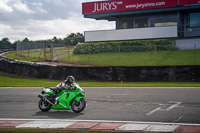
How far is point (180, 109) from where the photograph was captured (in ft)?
38.8

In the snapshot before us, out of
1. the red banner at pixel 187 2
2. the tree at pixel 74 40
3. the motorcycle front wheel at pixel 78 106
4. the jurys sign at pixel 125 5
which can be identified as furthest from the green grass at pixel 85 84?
the tree at pixel 74 40

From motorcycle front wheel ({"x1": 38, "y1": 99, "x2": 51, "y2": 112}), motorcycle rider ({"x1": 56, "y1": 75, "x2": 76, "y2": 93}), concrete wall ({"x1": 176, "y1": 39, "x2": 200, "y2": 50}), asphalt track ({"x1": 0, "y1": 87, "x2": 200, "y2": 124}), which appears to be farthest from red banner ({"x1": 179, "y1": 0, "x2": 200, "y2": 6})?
motorcycle front wheel ({"x1": 38, "y1": 99, "x2": 51, "y2": 112})

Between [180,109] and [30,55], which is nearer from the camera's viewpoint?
[180,109]

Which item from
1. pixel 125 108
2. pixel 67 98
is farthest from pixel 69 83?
pixel 125 108

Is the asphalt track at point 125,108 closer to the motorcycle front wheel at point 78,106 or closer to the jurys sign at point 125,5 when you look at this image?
the motorcycle front wheel at point 78,106

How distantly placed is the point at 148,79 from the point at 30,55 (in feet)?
66.0

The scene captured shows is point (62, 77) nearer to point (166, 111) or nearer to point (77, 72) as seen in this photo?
point (77, 72)

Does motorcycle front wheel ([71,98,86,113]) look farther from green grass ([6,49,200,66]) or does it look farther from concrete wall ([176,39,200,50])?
concrete wall ([176,39,200,50])

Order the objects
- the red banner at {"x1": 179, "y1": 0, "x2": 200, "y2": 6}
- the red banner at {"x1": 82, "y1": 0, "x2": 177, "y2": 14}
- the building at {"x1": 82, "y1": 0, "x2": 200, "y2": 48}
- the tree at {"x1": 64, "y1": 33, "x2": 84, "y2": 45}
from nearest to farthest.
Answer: the red banner at {"x1": 179, "y1": 0, "x2": 200, "y2": 6}, the building at {"x1": 82, "y1": 0, "x2": 200, "y2": 48}, the red banner at {"x1": 82, "y1": 0, "x2": 177, "y2": 14}, the tree at {"x1": 64, "y1": 33, "x2": 84, "y2": 45}

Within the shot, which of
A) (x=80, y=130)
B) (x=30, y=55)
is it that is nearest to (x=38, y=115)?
(x=80, y=130)

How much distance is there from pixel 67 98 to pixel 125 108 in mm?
2233

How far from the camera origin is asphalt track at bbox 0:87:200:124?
1070 centimetres

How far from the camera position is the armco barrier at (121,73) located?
69.9 feet

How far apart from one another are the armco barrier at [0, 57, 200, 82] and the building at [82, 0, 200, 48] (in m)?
12.3
